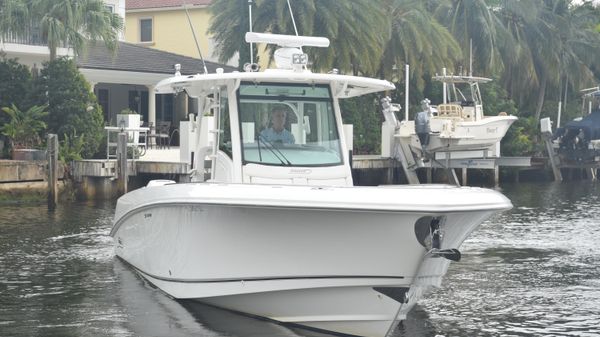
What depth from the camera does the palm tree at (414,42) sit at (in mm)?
40969

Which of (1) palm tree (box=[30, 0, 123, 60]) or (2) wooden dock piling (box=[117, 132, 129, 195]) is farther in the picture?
(1) palm tree (box=[30, 0, 123, 60])

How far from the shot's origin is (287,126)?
43.8ft

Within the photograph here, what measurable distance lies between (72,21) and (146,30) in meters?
21.0

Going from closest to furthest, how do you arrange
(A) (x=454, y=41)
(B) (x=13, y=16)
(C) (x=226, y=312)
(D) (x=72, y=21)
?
(C) (x=226, y=312)
(D) (x=72, y=21)
(B) (x=13, y=16)
(A) (x=454, y=41)

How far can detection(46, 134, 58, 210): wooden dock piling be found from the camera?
87.7 ft

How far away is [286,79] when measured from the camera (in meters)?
13.4

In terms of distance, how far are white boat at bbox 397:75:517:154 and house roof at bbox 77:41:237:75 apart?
8010mm

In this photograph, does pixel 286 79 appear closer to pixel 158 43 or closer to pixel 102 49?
pixel 102 49

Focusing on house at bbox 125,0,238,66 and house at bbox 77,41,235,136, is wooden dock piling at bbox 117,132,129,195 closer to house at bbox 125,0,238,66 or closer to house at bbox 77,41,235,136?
house at bbox 77,41,235,136

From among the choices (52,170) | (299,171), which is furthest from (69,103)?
(299,171)

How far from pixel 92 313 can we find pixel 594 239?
11.9 m

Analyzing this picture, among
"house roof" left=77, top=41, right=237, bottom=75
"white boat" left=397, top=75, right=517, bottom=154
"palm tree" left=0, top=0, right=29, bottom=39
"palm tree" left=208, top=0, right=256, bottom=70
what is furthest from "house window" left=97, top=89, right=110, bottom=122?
"white boat" left=397, top=75, right=517, bottom=154

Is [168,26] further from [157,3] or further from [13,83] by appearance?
[13,83]

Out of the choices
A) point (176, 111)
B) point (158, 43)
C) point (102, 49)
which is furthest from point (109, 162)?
point (158, 43)
